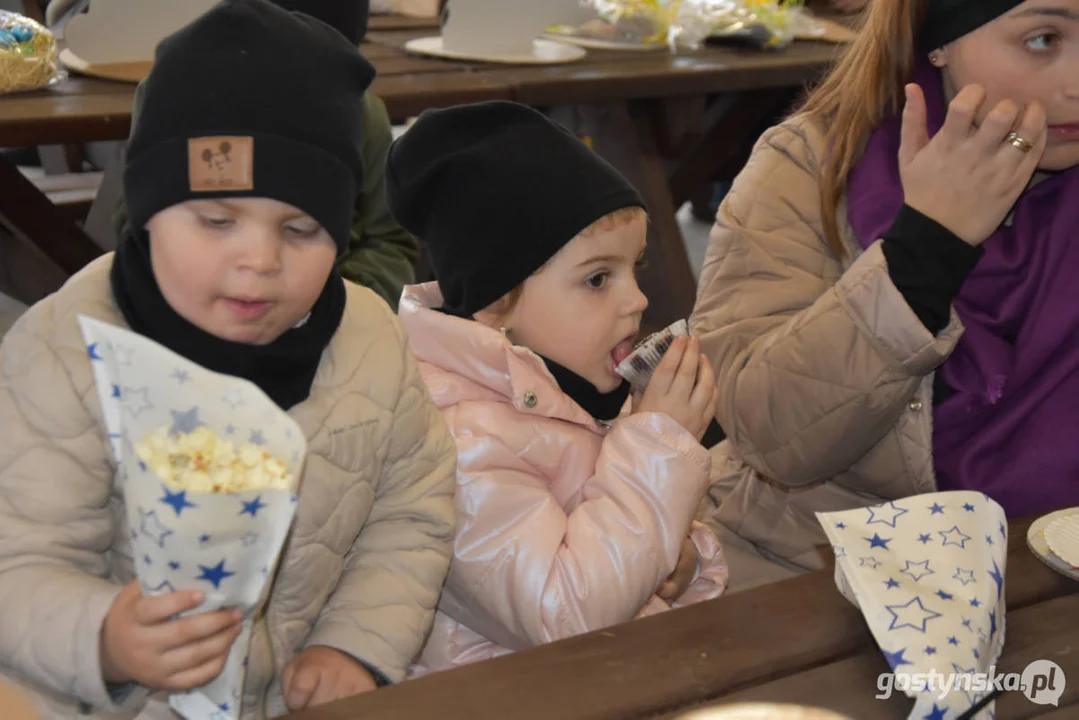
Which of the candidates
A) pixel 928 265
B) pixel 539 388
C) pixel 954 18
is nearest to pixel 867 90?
pixel 954 18

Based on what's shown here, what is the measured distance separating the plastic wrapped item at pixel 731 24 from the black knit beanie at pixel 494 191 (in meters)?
1.94

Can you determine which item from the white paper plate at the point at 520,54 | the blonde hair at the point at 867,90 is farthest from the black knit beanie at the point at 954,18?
the white paper plate at the point at 520,54

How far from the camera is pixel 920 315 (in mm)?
1335

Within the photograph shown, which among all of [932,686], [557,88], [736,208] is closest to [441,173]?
[736,208]

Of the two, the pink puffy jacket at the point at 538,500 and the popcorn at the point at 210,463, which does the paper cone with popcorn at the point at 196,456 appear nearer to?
the popcorn at the point at 210,463

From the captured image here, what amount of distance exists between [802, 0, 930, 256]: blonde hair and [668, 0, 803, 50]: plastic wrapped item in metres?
1.65

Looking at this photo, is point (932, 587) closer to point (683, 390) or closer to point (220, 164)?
point (683, 390)

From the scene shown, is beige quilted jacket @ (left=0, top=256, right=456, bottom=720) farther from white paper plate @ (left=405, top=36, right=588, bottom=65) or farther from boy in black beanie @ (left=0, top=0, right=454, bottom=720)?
white paper plate @ (left=405, top=36, right=588, bottom=65)

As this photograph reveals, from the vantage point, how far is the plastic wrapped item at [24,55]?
209 centimetres

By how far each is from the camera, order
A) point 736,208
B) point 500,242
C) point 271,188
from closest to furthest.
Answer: point 271,188, point 500,242, point 736,208

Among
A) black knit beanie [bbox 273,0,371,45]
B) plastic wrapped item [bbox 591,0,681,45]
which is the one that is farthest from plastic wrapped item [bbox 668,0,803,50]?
black knit beanie [bbox 273,0,371,45]

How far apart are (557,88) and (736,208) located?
3.53ft

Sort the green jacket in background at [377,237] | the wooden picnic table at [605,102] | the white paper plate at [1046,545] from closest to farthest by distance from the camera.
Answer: the white paper plate at [1046,545] → the wooden picnic table at [605,102] → the green jacket in background at [377,237]

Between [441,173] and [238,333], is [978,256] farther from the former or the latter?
[238,333]
